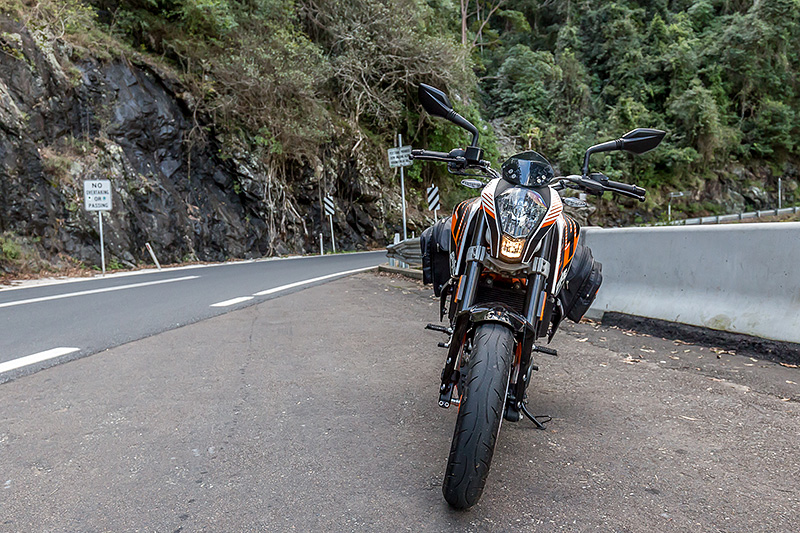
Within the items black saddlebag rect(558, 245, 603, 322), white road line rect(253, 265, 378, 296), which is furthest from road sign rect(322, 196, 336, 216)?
black saddlebag rect(558, 245, 603, 322)

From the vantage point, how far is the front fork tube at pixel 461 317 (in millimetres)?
2652

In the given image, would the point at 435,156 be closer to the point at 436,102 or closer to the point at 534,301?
the point at 436,102

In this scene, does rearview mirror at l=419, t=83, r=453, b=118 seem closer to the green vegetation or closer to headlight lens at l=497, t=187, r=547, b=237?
headlight lens at l=497, t=187, r=547, b=237

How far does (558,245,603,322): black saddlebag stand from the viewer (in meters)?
3.30

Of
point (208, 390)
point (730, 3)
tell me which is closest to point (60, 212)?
point (208, 390)

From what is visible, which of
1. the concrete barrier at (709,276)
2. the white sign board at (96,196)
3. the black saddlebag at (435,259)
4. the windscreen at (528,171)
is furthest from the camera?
the white sign board at (96,196)

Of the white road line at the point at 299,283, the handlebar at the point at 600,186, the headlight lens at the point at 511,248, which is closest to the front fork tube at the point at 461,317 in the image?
the headlight lens at the point at 511,248

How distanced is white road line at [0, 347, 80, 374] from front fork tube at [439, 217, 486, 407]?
3.65 m

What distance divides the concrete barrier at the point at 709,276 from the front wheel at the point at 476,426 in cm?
365

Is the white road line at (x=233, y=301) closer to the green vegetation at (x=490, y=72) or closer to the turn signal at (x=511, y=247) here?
the turn signal at (x=511, y=247)

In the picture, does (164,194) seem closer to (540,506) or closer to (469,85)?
(469,85)

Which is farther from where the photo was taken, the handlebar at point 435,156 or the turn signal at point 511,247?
the handlebar at point 435,156

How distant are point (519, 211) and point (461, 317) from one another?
22.6 inches

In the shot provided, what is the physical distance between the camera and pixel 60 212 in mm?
15781
